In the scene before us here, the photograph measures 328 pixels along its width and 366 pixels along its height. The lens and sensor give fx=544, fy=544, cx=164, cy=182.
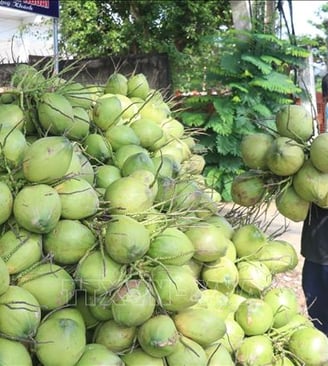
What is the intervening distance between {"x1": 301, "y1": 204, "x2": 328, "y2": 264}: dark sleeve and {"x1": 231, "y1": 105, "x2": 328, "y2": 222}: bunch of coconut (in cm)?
30

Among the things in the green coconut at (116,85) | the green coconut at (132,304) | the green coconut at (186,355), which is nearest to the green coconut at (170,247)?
the green coconut at (132,304)

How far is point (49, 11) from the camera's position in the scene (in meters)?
4.83

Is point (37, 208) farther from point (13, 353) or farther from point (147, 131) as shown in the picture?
point (147, 131)

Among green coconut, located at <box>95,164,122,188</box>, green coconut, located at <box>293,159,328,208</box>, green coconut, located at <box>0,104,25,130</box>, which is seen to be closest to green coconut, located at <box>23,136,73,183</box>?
green coconut, located at <box>0,104,25,130</box>

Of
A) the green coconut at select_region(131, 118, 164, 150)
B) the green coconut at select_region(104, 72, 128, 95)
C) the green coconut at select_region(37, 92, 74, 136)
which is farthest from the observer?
the green coconut at select_region(104, 72, 128, 95)

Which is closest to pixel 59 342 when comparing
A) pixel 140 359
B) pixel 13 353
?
pixel 13 353

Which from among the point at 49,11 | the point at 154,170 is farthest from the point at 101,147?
the point at 49,11

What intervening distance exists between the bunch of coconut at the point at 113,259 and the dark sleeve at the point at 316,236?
0.48 metres

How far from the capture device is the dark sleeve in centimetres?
229

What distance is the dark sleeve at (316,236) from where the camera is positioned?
229 cm

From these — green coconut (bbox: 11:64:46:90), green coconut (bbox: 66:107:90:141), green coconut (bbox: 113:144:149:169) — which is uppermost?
green coconut (bbox: 11:64:46:90)

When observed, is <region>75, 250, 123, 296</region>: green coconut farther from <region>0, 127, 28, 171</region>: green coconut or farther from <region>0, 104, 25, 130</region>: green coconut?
<region>0, 104, 25, 130</region>: green coconut

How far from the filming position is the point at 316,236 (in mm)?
2365

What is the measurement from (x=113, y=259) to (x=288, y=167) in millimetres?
799
